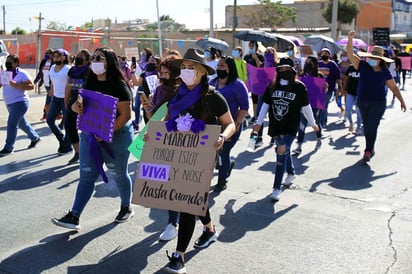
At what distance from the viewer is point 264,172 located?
24.8ft

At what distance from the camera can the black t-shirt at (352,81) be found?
10.7 metres

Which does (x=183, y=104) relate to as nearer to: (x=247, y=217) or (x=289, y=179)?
(x=247, y=217)

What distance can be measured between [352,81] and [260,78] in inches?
77.6

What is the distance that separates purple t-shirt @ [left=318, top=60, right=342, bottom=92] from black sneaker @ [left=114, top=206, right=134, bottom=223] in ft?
20.7

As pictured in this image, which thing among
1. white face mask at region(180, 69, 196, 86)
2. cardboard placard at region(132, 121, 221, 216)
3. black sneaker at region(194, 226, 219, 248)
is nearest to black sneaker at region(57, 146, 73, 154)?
black sneaker at region(194, 226, 219, 248)

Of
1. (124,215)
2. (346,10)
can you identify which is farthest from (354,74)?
(346,10)

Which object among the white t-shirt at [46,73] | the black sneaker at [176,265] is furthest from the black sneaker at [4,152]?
the black sneaker at [176,265]

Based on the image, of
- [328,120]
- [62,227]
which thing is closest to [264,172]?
[62,227]

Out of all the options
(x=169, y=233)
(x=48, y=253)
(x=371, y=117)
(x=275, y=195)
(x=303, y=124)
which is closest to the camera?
(x=48, y=253)

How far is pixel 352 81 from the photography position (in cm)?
1078

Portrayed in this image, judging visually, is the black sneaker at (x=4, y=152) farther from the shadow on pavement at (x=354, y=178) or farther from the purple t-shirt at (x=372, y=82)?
the purple t-shirt at (x=372, y=82)

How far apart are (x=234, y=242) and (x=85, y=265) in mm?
1400

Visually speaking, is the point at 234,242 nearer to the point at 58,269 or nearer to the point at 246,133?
the point at 58,269

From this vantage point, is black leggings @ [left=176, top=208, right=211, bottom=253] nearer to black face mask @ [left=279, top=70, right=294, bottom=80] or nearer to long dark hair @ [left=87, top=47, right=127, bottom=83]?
long dark hair @ [left=87, top=47, right=127, bottom=83]
